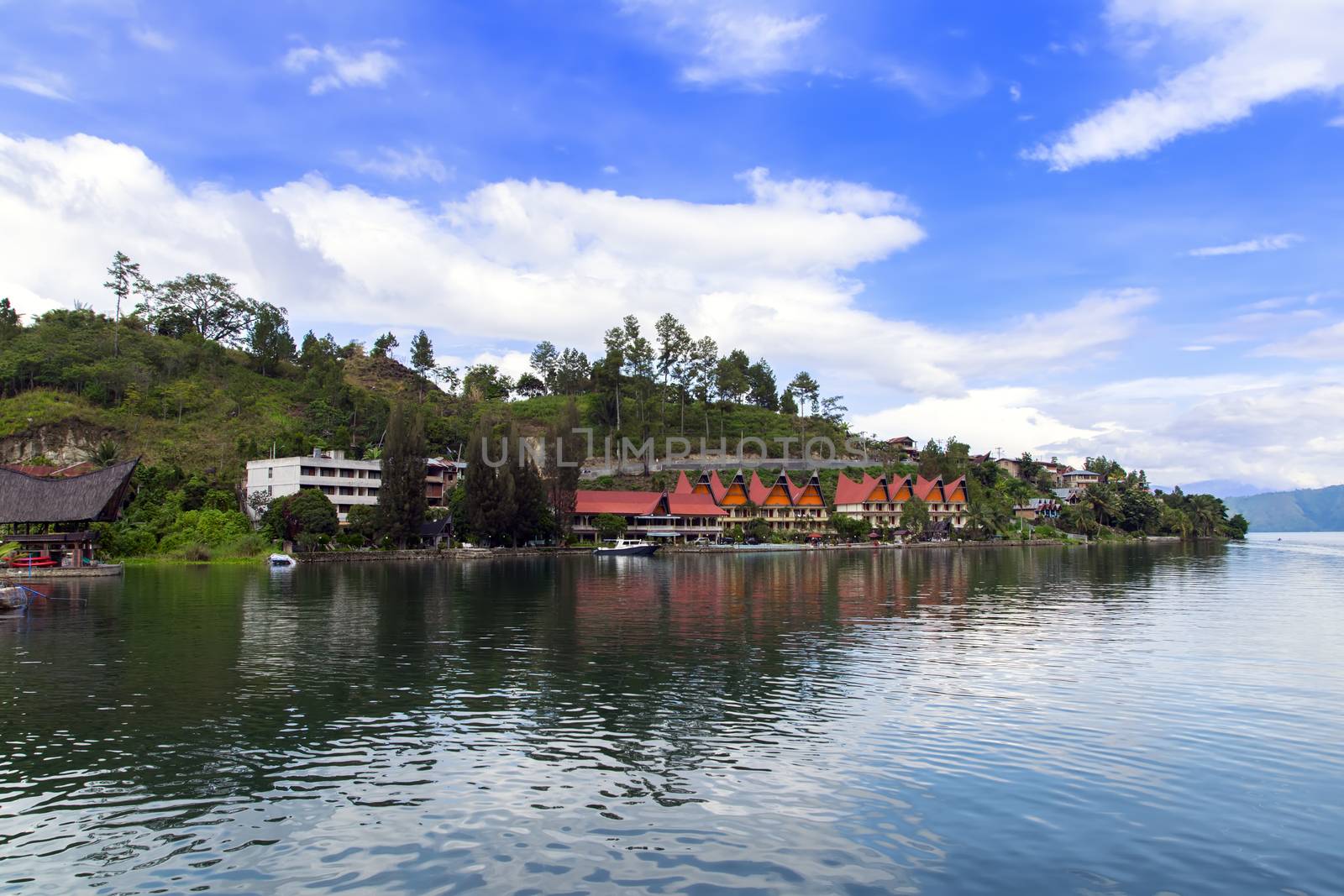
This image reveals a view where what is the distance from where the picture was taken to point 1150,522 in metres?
137

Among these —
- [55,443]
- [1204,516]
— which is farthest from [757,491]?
[1204,516]

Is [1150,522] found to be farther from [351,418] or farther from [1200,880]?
[1200,880]

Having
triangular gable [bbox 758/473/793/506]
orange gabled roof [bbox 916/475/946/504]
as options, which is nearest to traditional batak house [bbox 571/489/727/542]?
triangular gable [bbox 758/473/793/506]

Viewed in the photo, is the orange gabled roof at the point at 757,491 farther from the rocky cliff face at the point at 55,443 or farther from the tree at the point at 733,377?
the rocky cliff face at the point at 55,443

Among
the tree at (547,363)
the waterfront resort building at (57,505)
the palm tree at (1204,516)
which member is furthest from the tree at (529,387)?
the palm tree at (1204,516)

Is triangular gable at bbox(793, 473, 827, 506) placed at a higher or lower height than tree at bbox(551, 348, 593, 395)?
lower

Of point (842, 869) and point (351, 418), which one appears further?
point (351, 418)

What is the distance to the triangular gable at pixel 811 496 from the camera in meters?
118

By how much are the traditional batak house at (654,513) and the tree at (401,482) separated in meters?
22.3

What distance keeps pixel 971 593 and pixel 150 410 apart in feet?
322

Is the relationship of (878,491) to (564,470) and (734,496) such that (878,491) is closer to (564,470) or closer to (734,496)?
(734,496)

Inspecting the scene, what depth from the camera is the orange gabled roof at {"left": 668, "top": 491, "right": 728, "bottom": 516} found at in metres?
112

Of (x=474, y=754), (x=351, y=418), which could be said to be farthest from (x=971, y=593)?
(x=351, y=418)

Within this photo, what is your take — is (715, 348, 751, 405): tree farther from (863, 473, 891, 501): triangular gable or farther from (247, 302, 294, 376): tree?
(247, 302, 294, 376): tree
